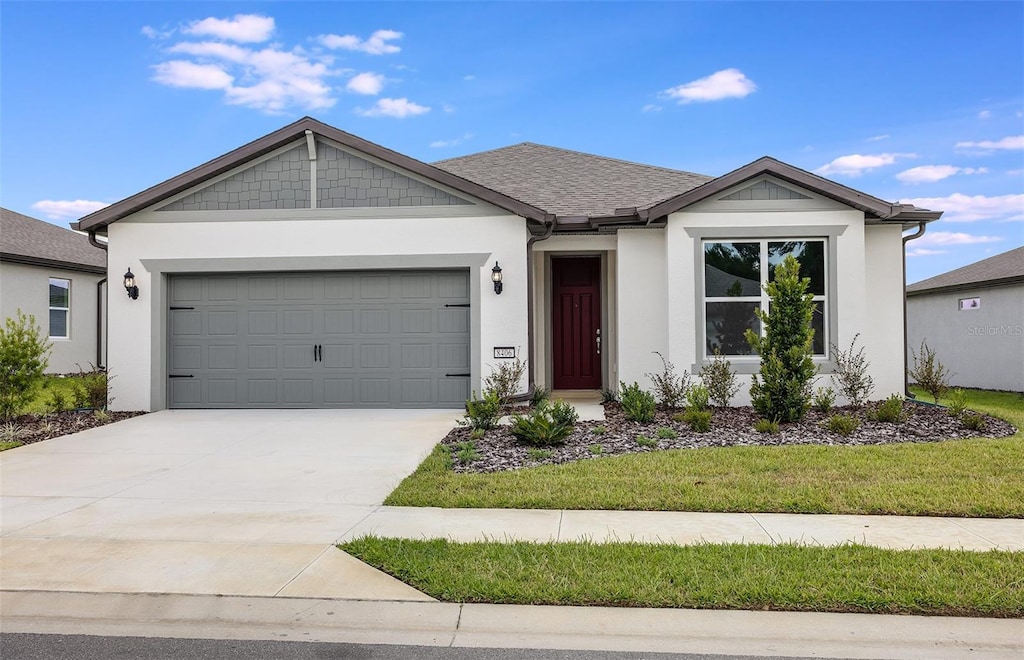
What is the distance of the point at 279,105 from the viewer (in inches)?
856

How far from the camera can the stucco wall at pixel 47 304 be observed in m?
17.2

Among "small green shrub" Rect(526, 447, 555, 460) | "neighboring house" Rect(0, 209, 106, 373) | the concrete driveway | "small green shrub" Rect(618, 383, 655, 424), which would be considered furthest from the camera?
"neighboring house" Rect(0, 209, 106, 373)

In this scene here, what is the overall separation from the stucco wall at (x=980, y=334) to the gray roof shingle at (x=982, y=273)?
266mm

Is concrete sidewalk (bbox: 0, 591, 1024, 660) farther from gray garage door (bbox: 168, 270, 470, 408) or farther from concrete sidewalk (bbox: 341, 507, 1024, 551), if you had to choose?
gray garage door (bbox: 168, 270, 470, 408)

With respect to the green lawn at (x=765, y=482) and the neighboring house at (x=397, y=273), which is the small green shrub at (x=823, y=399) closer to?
the neighboring house at (x=397, y=273)

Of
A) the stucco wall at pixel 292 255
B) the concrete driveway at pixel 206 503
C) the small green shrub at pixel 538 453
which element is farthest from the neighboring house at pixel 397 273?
the small green shrub at pixel 538 453

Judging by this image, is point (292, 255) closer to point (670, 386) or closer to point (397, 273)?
point (397, 273)

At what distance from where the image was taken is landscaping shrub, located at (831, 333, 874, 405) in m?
10.8

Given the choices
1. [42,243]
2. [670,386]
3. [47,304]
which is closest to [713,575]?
[670,386]

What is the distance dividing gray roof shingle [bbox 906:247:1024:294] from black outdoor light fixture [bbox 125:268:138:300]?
1811cm

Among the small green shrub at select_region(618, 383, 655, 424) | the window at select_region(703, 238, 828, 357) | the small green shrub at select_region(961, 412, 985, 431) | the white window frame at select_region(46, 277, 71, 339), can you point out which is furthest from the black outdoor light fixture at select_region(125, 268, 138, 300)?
the small green shrub at select_region(961, 412, 985, 431)

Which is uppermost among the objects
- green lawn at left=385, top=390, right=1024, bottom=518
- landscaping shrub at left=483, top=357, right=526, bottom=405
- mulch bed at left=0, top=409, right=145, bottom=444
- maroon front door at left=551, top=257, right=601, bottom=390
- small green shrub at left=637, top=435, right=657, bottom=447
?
maroon front door at left=551, top=257, right=601, bottom=390

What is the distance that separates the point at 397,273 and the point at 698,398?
17.8ft

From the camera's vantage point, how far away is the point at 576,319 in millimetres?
13930
